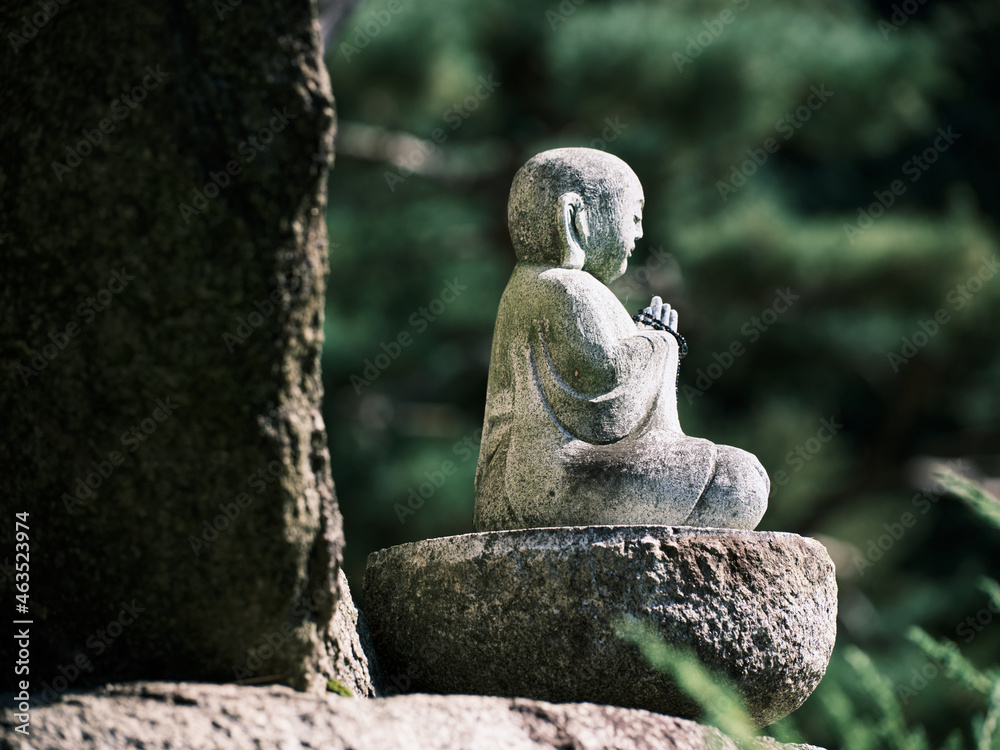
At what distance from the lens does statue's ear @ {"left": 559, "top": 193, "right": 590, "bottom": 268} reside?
257cm

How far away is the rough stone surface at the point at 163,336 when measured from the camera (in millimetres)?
1749

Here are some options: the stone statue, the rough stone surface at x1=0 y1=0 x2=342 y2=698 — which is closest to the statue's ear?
the stone statue

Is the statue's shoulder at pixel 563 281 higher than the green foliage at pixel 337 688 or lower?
higher

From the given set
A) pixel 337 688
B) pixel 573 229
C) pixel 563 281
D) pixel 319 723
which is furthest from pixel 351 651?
pixel 573 229

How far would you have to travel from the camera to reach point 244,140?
1.78 m

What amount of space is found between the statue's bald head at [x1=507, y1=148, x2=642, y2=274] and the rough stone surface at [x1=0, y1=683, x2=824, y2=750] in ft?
3.72

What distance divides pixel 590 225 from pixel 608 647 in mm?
1059

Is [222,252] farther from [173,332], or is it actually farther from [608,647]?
[608,647]

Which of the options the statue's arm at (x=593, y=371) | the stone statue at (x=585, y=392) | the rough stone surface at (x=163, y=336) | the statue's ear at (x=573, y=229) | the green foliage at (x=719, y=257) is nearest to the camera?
the rough stone surface at (x=163, y=336)

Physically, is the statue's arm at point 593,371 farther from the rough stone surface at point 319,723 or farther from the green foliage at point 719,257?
the green foliage at point 719,257

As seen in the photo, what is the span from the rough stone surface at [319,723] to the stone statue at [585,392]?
0.50m

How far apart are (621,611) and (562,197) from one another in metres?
1.05

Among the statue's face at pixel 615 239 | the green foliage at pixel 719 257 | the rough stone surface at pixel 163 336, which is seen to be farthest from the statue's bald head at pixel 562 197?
the green foliage at pixel 719 257

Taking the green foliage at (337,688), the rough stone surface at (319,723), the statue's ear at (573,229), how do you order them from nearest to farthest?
the rough stone surface at (319,723) → the green foliage at (337,688) → the statue's ear at (573,229)
